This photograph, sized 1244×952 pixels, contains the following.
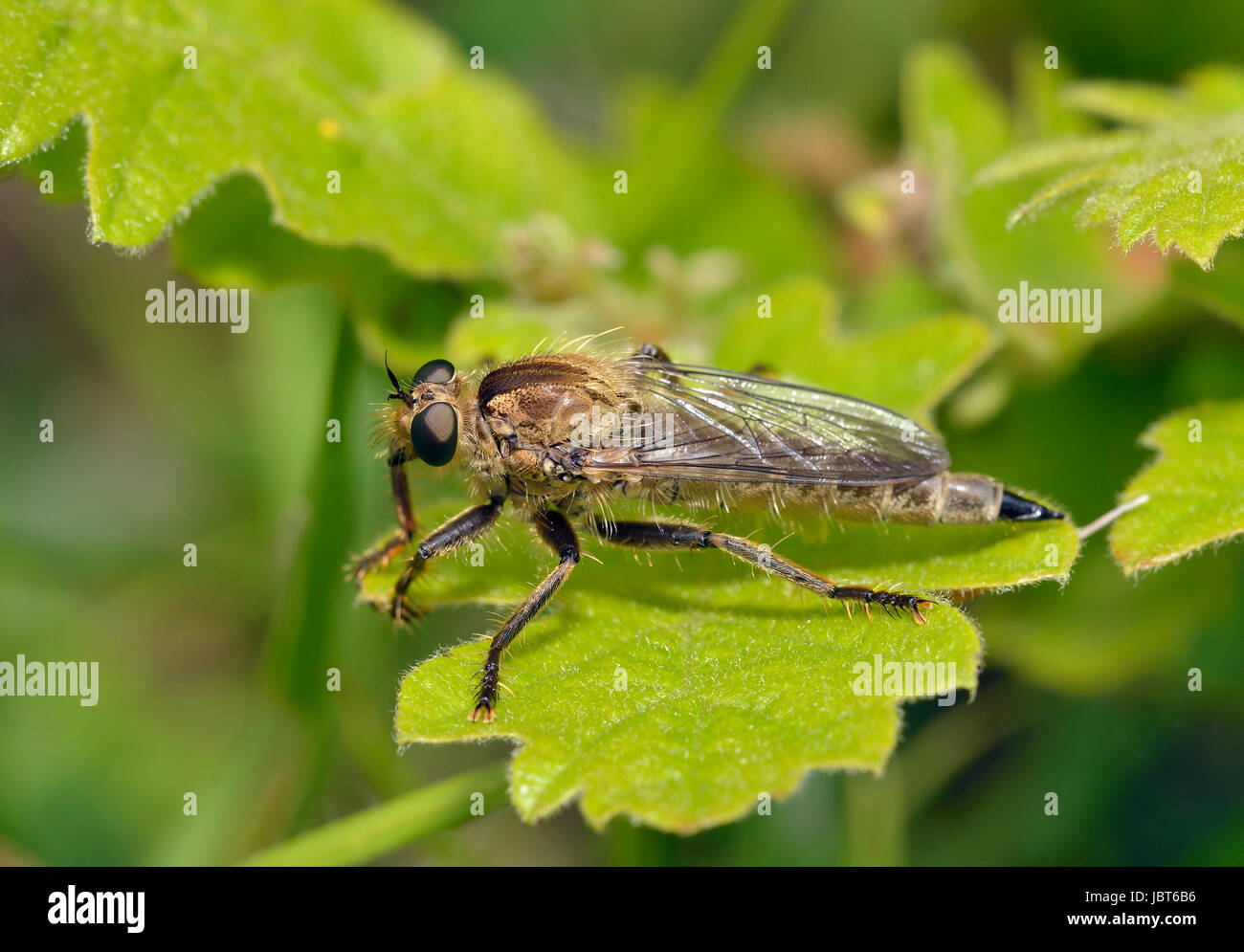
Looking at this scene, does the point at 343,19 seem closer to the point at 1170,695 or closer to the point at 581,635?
the point at 581,635

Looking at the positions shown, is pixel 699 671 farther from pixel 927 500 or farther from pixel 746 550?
pixel 927 500

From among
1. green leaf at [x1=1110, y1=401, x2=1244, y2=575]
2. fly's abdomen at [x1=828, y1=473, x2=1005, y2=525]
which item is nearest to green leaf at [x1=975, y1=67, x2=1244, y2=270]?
green leaf at [x1=1110, y1=401, x2=1244, y2=575]

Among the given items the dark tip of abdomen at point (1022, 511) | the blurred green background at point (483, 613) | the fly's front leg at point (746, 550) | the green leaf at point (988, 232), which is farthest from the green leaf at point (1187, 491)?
the green leaf at point (988, 232)

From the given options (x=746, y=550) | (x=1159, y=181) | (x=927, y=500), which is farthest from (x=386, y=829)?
(x=1159, y=181)
